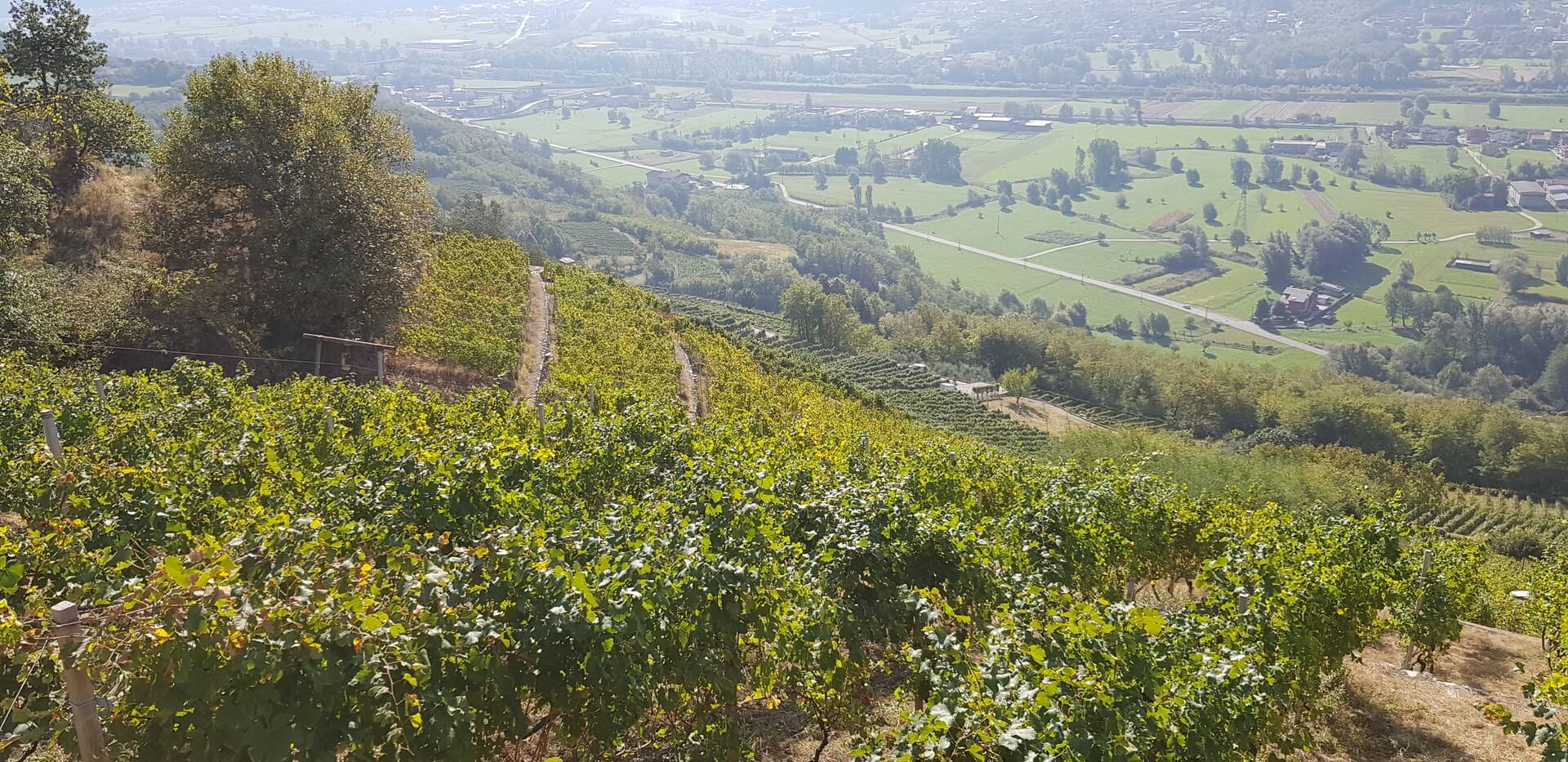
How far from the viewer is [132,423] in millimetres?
10688

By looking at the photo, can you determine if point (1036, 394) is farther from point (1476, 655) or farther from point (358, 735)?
point (358, 735)

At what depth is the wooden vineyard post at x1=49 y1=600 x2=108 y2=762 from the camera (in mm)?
4633

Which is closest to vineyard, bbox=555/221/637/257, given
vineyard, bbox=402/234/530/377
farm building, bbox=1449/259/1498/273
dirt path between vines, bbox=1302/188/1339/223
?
vineyard, bbox=402/234/530/377

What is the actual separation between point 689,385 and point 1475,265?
15557 cm

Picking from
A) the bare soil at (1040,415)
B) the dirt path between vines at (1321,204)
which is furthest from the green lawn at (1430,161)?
the bare soil at (1040,415)

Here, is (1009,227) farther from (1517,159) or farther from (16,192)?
(16,192)

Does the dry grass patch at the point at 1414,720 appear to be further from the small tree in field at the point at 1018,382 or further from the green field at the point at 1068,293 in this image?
the green field at the point at 1068,293

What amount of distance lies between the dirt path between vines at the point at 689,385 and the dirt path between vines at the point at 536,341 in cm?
451

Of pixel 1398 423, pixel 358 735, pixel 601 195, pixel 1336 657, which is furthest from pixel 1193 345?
pixel 358 735

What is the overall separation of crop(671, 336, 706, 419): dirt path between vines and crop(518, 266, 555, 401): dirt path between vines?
4508mm

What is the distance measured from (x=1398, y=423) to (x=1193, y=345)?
1892 inches

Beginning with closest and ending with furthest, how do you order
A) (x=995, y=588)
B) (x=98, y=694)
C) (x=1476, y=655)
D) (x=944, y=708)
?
(x=98, y=694) → (x=944, y=708) → (x=995, y=588) → (x=1476, y=655)

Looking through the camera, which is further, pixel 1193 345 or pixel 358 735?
pixel 1193 345

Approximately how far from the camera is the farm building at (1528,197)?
166875mm
